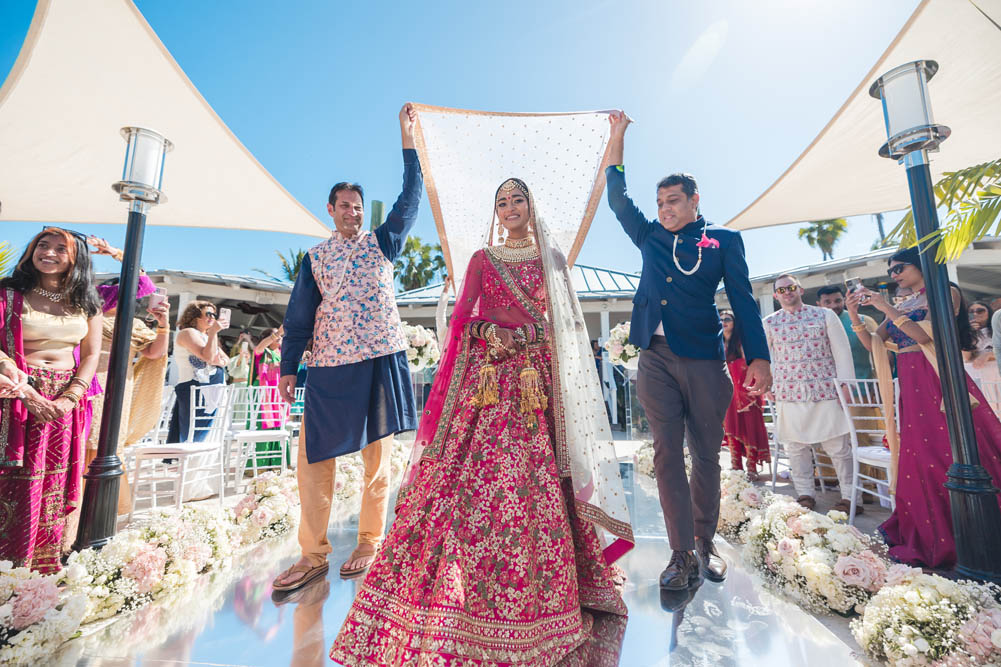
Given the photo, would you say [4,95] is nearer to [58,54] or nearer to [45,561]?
[58,54]

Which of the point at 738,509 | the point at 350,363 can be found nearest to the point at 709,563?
the point at 738,509

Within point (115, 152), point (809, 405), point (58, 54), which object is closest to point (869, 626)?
point (809, 405)

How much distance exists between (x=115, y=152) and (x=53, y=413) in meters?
4.00

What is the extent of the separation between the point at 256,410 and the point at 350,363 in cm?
314

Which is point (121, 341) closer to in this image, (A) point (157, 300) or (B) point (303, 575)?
(A) point (157, 300)

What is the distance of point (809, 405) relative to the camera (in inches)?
168

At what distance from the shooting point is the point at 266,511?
3391 millimetres

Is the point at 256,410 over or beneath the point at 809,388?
beneath

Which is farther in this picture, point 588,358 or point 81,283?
point 81,283

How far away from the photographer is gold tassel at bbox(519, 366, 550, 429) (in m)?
1.99

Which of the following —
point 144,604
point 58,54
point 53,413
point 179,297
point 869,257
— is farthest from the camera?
point 179,297

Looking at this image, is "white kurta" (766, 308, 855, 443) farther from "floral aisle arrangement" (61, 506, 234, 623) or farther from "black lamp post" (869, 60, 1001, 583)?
"floral aisle arrangement" (61, 506, 234, 623)

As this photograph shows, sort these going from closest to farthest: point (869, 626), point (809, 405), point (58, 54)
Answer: point (869, 626)
point (58, 54)
point (809, 405)

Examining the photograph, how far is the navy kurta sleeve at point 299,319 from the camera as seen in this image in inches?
104
